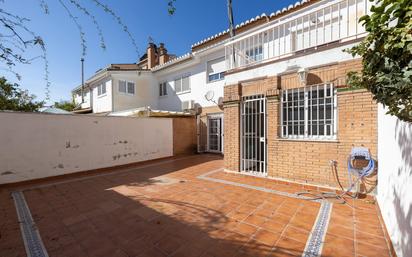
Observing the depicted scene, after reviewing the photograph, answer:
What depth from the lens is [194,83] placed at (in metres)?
14.3

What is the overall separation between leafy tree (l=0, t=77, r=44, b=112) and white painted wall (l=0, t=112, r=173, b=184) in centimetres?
496

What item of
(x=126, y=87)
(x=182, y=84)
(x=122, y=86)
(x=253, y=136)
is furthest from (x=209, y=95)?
(x=122, y=86)

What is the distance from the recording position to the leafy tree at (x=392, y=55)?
131 centimetres

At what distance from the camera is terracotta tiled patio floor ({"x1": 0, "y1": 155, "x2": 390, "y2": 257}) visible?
122 inches

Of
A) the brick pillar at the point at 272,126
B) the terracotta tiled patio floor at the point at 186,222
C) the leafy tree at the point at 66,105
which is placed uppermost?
the leafy tree at the point at 66,105

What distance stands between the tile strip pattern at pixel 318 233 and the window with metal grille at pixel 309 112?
82.6 inches

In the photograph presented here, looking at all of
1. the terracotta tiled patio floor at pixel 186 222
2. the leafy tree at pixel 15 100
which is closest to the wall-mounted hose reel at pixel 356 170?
the terracotta tiled patio floor at pixel 186 222

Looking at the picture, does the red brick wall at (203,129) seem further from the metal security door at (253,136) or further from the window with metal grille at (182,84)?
the metal security door at (253,136)

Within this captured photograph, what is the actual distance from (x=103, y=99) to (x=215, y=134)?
1064 cm

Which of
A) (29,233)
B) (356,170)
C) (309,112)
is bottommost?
(29,233)

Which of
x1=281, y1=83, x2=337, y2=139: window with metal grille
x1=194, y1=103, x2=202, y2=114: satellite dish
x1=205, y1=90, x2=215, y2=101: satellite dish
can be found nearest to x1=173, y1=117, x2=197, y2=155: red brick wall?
x1=194, y1=103, x2=202, y2=114: satellite dish

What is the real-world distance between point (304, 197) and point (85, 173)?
843 centimetres


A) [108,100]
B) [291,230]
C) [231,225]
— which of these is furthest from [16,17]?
[108,100]

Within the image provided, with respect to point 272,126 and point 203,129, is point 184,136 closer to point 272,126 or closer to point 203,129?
point 203,129
